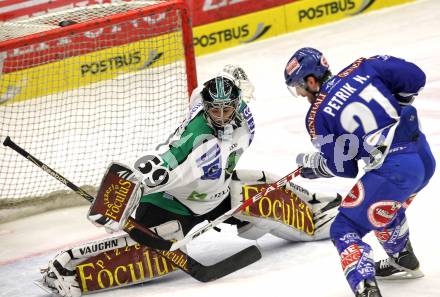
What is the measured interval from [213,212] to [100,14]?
1.56 metres

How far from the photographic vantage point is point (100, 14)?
5664 mm

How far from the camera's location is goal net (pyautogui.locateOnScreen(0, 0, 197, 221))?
5.73 m

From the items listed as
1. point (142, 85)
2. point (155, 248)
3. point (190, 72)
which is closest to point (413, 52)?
point (142, 85)

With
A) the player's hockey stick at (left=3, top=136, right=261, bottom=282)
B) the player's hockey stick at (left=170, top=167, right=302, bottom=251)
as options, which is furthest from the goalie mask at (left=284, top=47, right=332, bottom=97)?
the player's hockey stick at (left=3, top=136, right=261, bottom=282)

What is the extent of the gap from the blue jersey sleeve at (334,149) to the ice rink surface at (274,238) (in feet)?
1.89

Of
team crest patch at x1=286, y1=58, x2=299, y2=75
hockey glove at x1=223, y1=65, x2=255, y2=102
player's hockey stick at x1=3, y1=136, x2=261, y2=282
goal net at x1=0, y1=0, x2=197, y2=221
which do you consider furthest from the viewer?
goal net at x1=0, y1=0, x2=197, y2=221

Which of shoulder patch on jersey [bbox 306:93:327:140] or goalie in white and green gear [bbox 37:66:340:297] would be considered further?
goalie in white and green gear [bbox 37:66:340:297]

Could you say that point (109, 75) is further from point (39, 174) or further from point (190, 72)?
point (190, 72)

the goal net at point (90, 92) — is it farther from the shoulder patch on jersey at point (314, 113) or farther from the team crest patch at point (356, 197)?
the team crest patch at point (356, 197)

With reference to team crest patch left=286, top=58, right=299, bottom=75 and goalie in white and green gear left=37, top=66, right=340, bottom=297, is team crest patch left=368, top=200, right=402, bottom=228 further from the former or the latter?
goalie in white and green gear left=37, top=66, right=340, bottom=297

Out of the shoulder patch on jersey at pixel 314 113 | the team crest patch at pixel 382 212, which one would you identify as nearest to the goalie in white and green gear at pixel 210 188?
the shoulder patch on jersey at pixel 314 113

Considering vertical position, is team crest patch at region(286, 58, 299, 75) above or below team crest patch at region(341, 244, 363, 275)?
above

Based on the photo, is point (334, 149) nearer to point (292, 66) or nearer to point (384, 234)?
point (292, 66)

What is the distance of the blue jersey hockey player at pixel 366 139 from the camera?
375 cm
